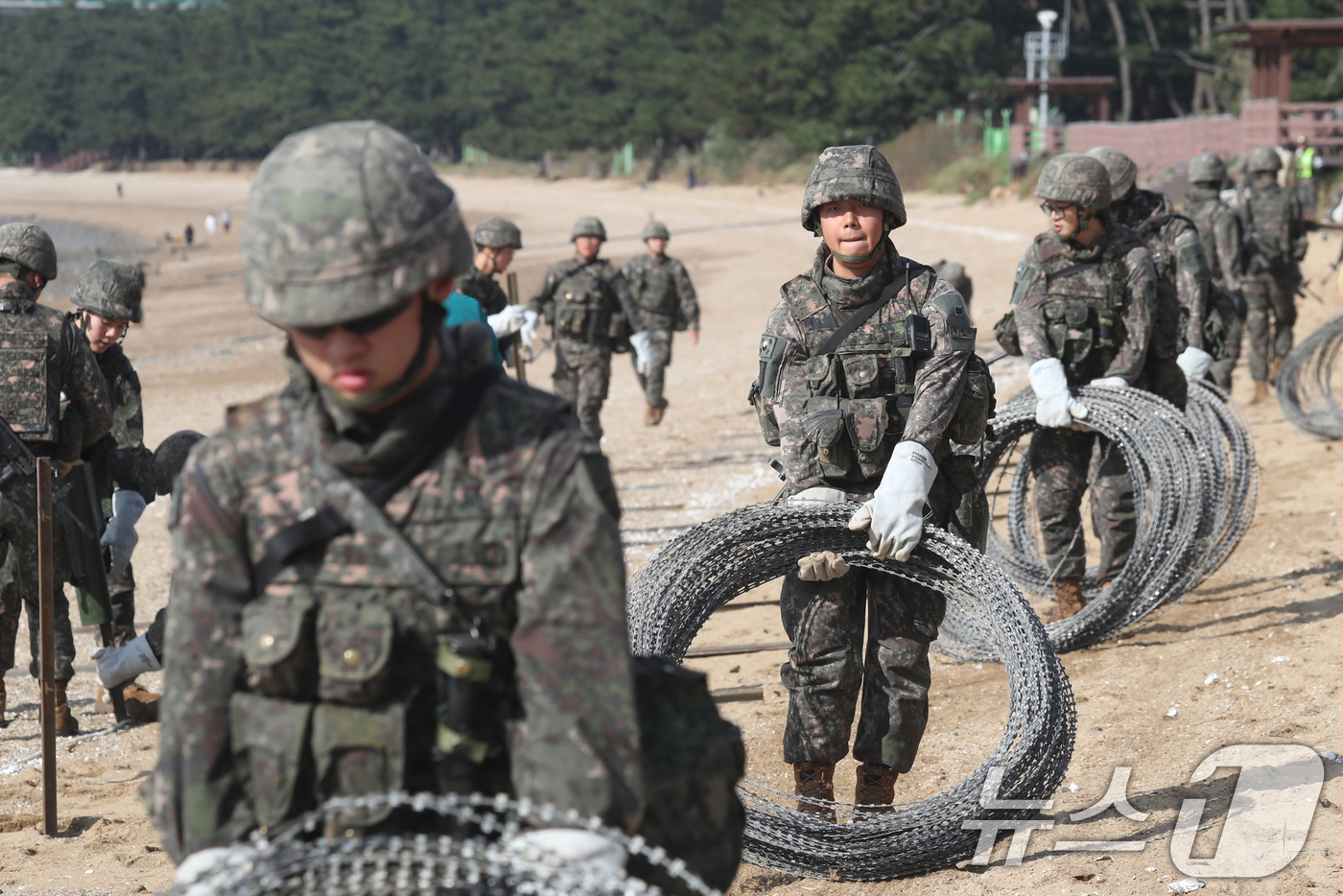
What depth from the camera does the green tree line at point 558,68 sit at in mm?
57000

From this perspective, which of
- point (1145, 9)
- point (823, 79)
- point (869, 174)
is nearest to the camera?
point (869, 174)

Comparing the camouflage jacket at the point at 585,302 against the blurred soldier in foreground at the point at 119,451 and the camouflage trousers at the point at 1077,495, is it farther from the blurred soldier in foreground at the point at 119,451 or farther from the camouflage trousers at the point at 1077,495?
the camouflage trousers at the point at 1077,495

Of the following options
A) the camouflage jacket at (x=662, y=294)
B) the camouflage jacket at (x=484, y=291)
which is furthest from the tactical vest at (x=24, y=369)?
the camouflage jacket at (x=662, y=294)

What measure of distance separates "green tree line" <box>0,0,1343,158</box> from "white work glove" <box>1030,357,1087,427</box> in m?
42.9

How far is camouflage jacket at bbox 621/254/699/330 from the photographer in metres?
16.5

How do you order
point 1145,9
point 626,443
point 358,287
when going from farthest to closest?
1. point 1145,9
2. point 626,443
3. point 358,287

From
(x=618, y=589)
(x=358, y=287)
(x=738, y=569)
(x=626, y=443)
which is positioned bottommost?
Answer: (x=626, y=443)

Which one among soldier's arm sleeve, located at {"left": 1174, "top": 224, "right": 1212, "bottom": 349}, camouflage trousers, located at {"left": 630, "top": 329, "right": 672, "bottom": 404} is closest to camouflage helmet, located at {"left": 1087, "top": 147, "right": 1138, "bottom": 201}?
soldier's arm sleeve, located at {"left": 1174, "top": 224, "right": 1212, "bottom": 349}

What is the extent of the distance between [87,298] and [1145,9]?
184ft

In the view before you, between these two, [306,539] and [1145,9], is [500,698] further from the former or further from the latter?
[1145,9]

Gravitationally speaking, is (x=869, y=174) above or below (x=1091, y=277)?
above

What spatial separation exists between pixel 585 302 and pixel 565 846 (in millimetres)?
12064

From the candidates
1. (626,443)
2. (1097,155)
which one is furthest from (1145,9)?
(1097,155)

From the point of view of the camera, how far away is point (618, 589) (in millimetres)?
2521
